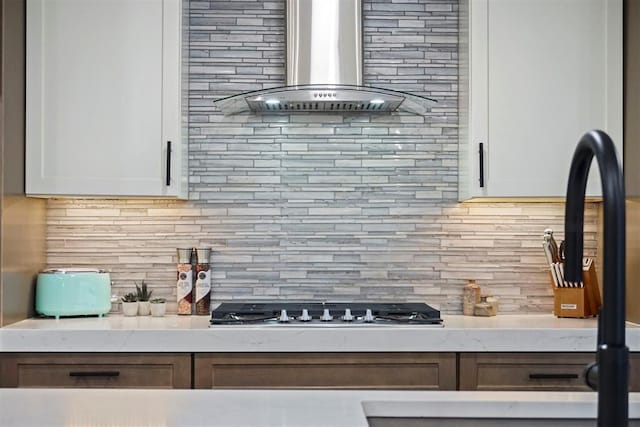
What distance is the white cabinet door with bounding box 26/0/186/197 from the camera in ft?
9.52

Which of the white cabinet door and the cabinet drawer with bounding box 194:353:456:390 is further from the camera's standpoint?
the white cabinet door

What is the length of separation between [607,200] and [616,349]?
142 millimetres

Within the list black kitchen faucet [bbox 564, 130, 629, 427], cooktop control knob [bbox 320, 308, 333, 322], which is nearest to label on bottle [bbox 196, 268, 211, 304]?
cooktop control knob [bbox 320, 308, 333, 322]

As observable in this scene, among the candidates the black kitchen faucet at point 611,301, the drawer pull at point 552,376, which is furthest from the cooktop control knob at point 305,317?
the black kitchen faucet at point 611,301

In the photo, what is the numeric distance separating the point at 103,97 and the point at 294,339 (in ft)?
4.17

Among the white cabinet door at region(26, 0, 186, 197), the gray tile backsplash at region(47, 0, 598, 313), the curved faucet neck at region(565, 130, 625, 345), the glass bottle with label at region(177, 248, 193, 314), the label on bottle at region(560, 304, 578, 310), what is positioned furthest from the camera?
the gray tile backsplash at region(47, 0, 598, 313)

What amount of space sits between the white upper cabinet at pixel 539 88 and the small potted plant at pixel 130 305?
4.94 feet

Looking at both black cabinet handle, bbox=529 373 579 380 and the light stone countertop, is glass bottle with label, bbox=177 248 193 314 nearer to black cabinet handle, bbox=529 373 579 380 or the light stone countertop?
the light stone countertop

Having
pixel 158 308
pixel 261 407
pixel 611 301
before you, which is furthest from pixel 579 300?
pixel 611 301

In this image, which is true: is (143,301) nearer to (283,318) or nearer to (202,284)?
(202,284)

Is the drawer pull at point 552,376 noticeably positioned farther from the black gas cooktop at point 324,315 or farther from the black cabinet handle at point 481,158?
the black cabinet handle at point 481,158

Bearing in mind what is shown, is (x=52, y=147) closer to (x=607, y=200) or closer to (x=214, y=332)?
(x=214, y=332)

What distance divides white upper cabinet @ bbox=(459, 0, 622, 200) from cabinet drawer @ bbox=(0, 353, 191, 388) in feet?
4.58

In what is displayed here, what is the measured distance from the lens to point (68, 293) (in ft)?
9.67
